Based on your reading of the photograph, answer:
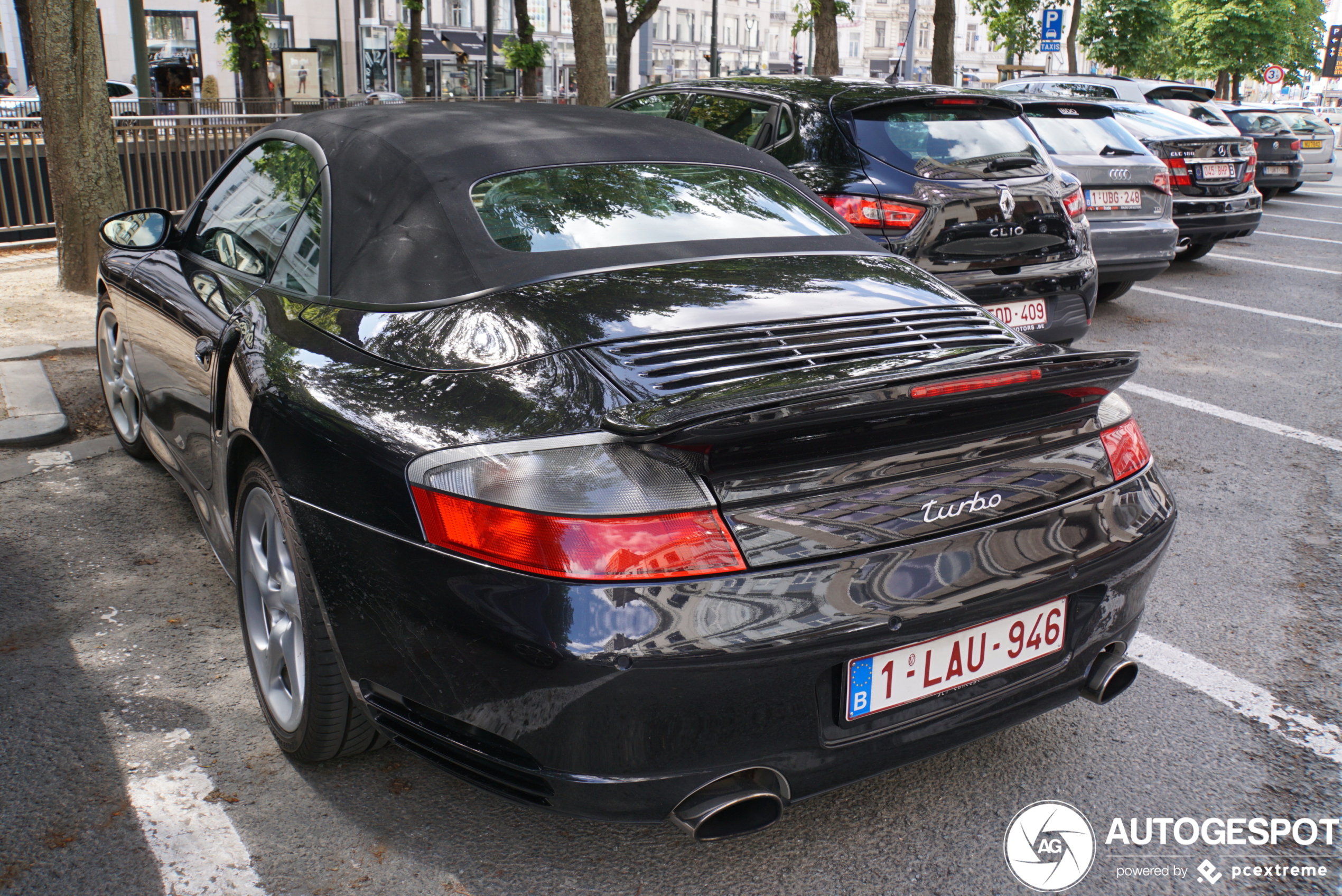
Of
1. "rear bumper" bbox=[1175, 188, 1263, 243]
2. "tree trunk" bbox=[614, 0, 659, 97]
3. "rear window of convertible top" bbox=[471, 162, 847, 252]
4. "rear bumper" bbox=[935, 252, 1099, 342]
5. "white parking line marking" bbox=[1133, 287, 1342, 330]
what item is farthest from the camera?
"tree trunk" bbox=[614, 0, 659, 97]

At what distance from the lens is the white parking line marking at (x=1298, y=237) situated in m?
13.5

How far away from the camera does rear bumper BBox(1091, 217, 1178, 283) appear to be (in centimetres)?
805

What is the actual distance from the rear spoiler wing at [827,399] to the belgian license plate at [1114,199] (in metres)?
6.43

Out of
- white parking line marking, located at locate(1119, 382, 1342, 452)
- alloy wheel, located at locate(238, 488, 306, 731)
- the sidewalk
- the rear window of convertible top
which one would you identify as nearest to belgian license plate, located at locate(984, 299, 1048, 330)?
white parking line marking, located at locate(1119, 382, 1342, 452)

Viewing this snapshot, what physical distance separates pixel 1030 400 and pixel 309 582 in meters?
1.56

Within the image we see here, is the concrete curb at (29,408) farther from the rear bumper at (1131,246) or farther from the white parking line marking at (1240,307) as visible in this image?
the white parking line marking at (1240,307)

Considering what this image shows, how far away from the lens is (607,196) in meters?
3.01

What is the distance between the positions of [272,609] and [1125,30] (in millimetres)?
33969

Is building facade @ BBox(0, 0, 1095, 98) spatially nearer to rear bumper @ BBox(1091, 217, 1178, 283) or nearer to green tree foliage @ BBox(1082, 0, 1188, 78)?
green tree foliage @ BBox(1082, 0, 1188, 78)

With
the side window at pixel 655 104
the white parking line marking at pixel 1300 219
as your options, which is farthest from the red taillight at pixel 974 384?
the white parking line marking at pixel 1300 219

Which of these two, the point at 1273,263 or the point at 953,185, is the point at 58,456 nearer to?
the point at 953,185

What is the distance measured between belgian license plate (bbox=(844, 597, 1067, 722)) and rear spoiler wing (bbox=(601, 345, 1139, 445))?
459 mm

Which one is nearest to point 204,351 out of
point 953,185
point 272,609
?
point 272,609

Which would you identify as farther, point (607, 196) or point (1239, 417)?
point (1239, 417)
